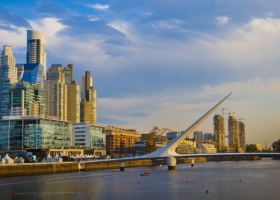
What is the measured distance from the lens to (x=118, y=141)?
128000mm

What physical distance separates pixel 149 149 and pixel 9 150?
28.6m

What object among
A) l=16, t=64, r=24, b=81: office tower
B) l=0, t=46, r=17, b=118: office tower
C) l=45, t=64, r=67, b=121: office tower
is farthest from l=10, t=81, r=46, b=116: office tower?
l=16, t=64, r=24, b=81: office tower

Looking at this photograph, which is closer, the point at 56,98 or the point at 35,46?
the point at 56,98

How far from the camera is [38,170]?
5200cm

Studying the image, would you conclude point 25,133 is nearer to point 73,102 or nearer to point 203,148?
point 73,102

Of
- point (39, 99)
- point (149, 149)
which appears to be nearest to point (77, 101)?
point (39, 99)

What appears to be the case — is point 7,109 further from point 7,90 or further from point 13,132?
point 13,132

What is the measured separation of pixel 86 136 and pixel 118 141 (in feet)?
102

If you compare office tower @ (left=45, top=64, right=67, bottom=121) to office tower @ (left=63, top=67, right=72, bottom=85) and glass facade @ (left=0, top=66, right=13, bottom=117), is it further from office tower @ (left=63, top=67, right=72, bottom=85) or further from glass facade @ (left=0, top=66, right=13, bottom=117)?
glass facade @ (left=0, top=66, right=13, bottom=117)

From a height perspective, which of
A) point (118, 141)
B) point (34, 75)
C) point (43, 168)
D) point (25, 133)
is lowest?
point (43, 168)

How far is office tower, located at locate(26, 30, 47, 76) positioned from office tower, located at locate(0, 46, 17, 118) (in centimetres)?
2456

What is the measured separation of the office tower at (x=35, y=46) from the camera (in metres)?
167

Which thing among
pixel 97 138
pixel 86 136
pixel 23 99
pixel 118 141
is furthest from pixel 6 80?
pixel 118 141

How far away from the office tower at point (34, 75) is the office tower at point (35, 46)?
32088mm
